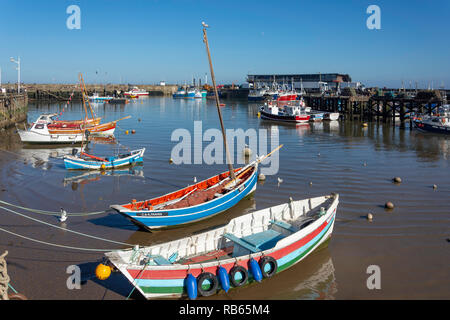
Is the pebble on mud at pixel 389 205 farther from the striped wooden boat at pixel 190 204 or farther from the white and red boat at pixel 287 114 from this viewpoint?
the white and red boat at pixel 287 114

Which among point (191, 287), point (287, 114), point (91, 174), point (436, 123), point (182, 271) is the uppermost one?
point (287, 114)

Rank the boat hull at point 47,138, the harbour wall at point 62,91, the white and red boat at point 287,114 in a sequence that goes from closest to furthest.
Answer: the boat hull at point 47,138, the white and red boat at point 287,114, the harbour wall at point 62,91

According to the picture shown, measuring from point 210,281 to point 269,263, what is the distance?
1849 mm

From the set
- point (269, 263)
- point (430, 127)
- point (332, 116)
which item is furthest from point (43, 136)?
point (332, 116)

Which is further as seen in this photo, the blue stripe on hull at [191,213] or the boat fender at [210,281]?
the blue stripe on hull at [191,213]

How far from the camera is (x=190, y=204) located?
591 inches

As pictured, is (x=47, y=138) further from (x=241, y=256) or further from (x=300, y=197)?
(x=241, y=256)

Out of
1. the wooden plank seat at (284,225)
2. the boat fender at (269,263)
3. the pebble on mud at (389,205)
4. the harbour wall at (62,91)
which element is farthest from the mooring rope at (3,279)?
the harbour wall at (62,91)

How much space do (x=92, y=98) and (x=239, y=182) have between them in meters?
94.1

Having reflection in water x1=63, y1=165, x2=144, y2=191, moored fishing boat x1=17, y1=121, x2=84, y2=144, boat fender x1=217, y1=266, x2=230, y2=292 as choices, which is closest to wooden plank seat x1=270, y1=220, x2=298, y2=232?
A: boat fender x1=217, y1=266, x2=230, y2=292

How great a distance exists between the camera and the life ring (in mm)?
9922

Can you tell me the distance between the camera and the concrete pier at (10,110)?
4197 cm

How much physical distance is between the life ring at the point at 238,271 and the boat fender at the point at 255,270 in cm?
19

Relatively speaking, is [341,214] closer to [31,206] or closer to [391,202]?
[391,202]
